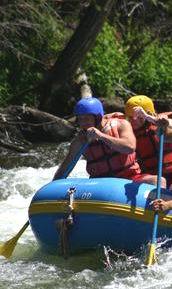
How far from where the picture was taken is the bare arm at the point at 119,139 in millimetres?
5273

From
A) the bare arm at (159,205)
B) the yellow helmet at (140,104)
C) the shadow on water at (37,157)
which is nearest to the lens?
the bare arm at (159,205)

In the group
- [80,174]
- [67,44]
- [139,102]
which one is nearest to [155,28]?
[67,44]

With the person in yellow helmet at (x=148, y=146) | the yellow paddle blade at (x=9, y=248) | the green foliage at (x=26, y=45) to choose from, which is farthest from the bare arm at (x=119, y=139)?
the green foliage at (x=26, y=45)

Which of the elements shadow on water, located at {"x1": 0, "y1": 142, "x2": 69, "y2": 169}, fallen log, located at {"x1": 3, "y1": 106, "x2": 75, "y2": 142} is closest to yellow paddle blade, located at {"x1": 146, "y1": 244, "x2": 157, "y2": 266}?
shadow on water, located at {"x1": 0, "y1": 142, "x2": 69, "y2": 169}

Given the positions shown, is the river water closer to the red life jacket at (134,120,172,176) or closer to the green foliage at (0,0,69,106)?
the red life jacket at (134,120,172,176)

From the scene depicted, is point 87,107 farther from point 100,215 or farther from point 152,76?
point 152,76

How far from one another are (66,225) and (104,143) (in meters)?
0.69

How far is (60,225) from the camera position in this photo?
5254 millimetres

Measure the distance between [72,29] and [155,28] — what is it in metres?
2.15

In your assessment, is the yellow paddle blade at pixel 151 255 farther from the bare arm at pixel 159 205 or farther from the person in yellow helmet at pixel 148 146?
the person in yellow helmet at pixel 148 146

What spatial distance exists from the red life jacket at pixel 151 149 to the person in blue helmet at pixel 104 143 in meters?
0.13

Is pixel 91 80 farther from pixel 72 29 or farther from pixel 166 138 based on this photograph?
pixel 166 138

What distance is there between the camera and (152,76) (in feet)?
43.7

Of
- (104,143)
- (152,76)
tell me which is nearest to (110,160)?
(104,143)
